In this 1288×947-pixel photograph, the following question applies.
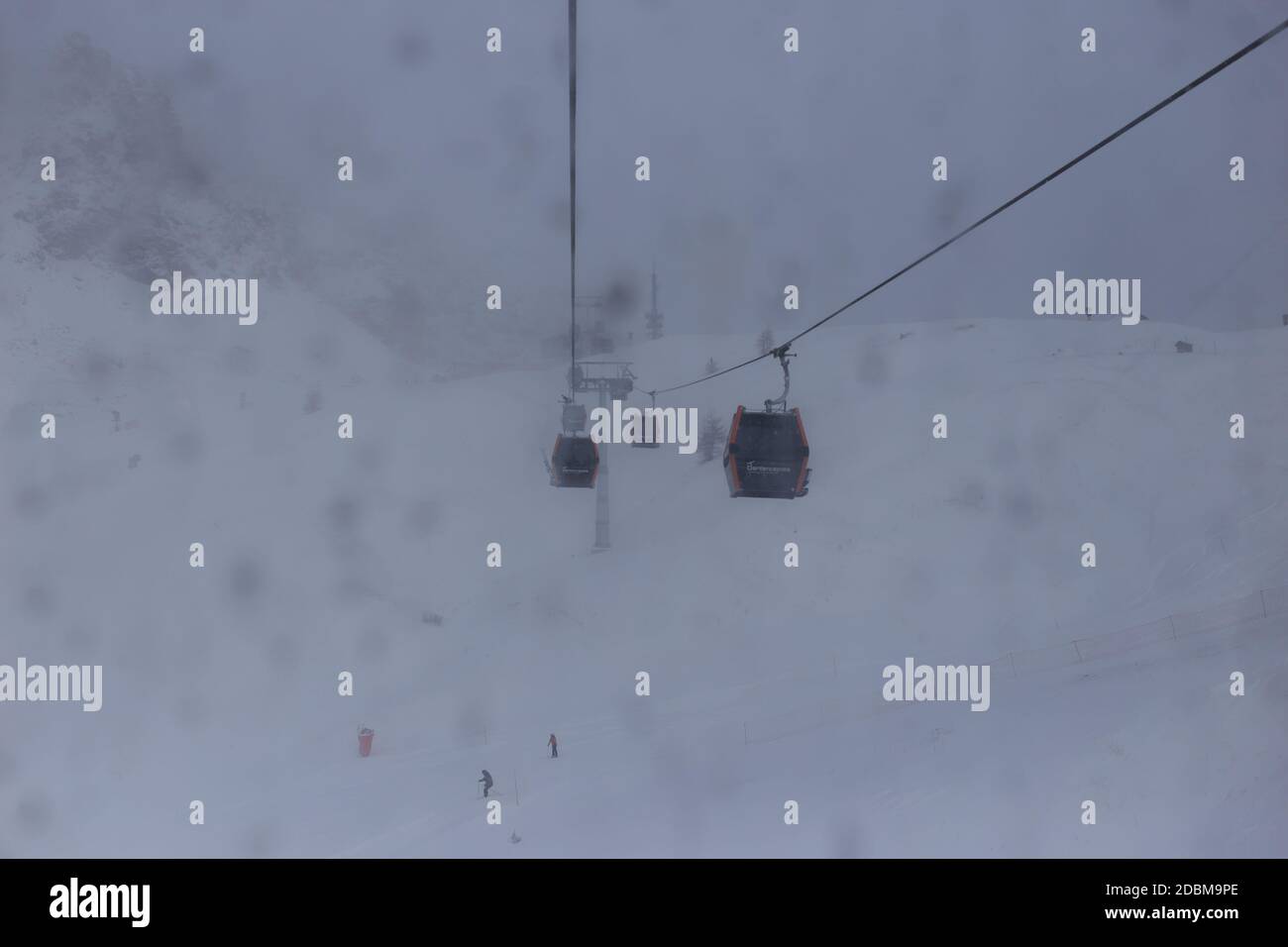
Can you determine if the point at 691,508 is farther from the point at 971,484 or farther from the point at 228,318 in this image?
the point at 228,318

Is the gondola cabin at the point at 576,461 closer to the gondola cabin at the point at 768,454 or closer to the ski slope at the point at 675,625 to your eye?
the gondola cabin at the point at 768,454

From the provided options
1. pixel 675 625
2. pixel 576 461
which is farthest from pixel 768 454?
pixel 675 625

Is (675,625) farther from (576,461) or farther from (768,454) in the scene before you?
(768,454)

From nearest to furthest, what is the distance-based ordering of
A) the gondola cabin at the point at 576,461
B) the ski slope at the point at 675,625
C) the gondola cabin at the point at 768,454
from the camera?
1. the gondola cabin at the point at 768,454
2. the ski slope at the point at 675,625
3. the gondola cabin at the point at 576,461

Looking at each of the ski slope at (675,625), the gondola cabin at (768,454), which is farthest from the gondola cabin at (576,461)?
the ski slope at (675,625)

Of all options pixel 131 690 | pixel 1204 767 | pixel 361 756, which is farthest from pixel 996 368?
pixel 131 690

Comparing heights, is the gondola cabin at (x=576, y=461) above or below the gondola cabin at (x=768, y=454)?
above
